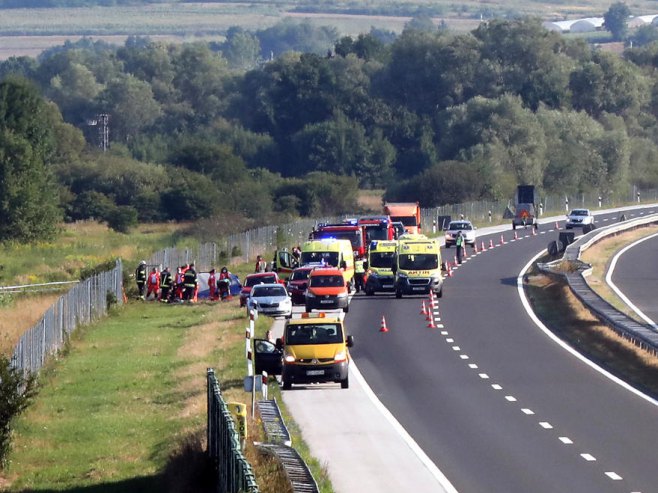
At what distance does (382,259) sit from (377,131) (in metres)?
104

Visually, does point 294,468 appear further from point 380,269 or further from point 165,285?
point 380,269

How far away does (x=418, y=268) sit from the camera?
56.9 meters

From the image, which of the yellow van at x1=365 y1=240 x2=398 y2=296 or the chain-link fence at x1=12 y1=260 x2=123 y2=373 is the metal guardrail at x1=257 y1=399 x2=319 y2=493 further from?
the yellow van at x1=365 y1=240 x2=398 y2=296

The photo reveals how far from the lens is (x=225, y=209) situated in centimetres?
11431

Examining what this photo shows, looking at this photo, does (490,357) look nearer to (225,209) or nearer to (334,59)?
(225,209)

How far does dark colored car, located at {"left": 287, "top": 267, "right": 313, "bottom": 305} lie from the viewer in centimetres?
5588

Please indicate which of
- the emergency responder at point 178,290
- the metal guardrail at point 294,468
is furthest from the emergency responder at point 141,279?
the metal guardrail at point 294,468

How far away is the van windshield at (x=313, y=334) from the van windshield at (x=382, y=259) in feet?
76.7

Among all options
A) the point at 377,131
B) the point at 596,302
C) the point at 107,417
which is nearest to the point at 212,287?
the point at 596,302

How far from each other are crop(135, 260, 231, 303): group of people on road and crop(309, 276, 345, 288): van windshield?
23.6 feet

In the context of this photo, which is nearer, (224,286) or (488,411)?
(488,411)

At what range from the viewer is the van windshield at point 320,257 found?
59.3m

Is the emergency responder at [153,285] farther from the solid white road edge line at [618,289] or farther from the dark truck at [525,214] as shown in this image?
the dark truck at [525,214]

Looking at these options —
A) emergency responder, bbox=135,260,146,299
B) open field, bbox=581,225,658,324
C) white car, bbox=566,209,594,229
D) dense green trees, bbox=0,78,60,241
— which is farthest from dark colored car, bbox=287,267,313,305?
dense green trees, bbox=0,78,60,241
